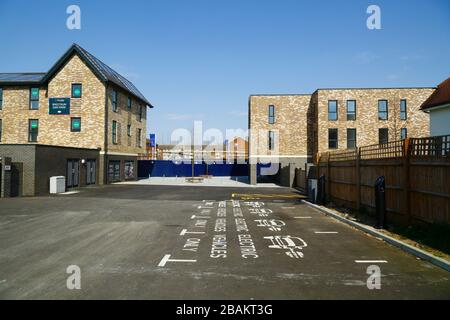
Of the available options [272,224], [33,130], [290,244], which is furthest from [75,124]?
[290,244]

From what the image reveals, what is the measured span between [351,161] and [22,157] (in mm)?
19688

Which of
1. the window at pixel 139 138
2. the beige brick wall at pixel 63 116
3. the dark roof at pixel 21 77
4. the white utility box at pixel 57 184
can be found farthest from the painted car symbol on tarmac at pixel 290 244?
the window at pixel 139 138

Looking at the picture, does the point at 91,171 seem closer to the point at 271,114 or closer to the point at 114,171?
the point at 114,171

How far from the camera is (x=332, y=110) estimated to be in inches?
1325

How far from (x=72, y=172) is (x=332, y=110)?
25.2 m

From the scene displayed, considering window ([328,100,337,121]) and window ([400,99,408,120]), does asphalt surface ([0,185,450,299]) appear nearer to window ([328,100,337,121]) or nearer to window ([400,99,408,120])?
window ([328,100,337,121])

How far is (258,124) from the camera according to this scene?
36344mm

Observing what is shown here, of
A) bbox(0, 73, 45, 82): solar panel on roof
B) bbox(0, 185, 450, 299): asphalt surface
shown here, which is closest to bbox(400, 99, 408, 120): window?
bbox(0, 185, 450, 299): asphalt surface

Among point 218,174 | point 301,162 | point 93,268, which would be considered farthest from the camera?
point 218,174

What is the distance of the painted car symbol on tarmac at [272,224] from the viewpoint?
10.7 meters

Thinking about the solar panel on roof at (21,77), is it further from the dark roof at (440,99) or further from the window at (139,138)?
the dark roof at (440,99)

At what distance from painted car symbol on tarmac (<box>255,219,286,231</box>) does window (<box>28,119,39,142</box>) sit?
91.0 feet

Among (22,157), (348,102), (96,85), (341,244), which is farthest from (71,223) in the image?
(348,102)
